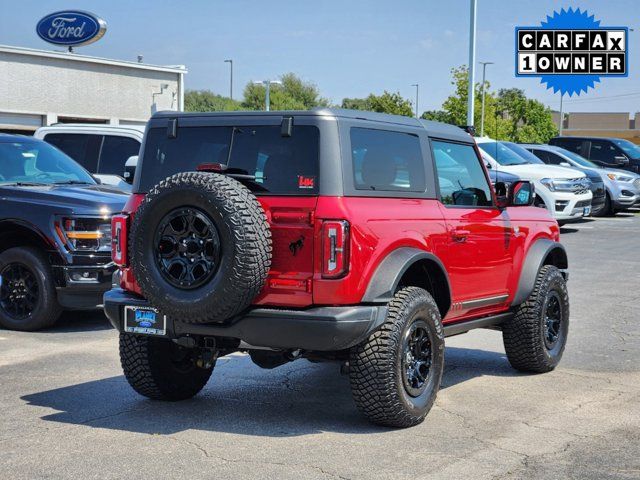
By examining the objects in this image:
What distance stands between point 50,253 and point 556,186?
45.0ft

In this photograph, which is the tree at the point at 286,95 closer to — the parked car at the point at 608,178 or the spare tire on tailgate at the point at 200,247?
the parked car at the point at 608,178

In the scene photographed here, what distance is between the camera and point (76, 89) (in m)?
40.6

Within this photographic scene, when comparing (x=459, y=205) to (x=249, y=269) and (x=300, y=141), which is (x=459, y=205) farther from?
(x=249, y=269)

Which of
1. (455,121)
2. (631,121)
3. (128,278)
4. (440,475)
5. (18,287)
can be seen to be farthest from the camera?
(631,121)

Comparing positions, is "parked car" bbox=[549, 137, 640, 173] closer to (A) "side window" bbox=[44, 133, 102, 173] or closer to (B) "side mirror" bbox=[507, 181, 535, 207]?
(A) "side window" bbox=[44, 133, 102, 173]

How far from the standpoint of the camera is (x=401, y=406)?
616 centimetres

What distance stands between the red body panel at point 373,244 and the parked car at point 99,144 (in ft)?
26.1

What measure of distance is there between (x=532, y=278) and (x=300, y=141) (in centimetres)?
270

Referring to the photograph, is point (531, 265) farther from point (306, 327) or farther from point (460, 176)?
point (306, 327)

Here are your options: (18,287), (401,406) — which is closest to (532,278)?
(401,406)

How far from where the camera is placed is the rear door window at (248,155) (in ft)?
20.1

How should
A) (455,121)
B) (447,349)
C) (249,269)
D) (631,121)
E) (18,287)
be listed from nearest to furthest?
(249,269) → (447,349) → (18,287) → (455,121) → (631,121)

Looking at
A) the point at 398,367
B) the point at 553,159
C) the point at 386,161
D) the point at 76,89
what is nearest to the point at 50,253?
the point at 386,161

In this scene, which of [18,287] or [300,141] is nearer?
[300,141]
